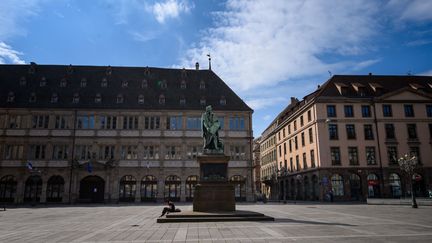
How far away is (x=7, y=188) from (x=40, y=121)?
1000 centimetres

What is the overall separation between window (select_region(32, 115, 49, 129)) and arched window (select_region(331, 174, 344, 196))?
41196 millimetres

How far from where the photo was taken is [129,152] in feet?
150

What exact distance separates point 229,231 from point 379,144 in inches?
1575

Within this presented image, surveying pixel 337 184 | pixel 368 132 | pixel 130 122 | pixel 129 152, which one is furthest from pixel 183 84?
pixel 368 132

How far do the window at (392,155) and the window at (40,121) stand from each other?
4871cm

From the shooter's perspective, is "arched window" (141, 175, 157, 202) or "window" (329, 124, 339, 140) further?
"window" (329, 124, 339, 140)

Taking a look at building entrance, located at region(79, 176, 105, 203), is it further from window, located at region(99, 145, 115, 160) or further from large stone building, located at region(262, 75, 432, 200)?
large stone building, located at region(262, 75, 432, 200)

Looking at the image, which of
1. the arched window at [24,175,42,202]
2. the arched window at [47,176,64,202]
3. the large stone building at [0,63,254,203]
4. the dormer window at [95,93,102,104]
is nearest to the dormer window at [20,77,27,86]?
the large stone building at [0,63,254,203]

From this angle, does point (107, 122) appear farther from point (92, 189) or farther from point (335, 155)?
point (335, 155)

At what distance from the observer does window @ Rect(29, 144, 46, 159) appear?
45219 millimetres

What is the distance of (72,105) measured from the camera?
47.2 metres

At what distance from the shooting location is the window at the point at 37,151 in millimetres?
45219

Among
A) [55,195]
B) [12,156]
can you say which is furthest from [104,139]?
[12,156]

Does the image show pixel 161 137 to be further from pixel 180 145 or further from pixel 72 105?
pixel 72 105
